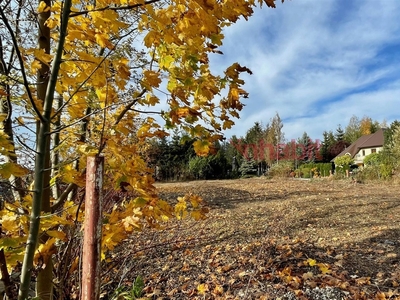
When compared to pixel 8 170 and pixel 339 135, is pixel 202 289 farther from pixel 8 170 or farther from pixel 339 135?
pixel 339 135

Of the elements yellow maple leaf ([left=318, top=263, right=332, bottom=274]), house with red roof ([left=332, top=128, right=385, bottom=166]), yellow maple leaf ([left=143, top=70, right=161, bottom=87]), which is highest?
house with red roof ([left=332, top=128, right=385, bottom=166])

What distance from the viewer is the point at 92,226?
1.22 meters

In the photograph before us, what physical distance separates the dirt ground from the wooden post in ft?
2.57

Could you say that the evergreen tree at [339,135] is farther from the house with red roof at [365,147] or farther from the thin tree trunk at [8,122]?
the thin tree trunk at [8,122]

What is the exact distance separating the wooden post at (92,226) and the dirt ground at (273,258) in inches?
30.9

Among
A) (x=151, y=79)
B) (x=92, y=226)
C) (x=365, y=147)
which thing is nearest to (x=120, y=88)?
(x=151, y=79)

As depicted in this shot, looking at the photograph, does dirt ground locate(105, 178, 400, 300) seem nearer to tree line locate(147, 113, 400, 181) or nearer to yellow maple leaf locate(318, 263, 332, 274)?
yellow maple leaf locate(318, 263, 332, 274)

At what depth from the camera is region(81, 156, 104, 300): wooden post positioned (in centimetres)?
122

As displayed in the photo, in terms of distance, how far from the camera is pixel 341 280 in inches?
110

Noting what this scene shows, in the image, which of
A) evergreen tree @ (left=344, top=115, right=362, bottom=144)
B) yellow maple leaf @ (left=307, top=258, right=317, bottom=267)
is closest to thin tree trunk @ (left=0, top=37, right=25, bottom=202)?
yellow maple leaf @ (left=307, top=258, right=317, bottom=267)

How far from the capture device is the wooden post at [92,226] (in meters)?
1.22

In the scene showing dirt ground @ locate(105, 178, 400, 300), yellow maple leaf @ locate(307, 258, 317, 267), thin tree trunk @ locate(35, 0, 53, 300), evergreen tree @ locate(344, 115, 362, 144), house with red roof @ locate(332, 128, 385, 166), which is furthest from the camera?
evergreen tree @ locate(344, 115, 362, 144)

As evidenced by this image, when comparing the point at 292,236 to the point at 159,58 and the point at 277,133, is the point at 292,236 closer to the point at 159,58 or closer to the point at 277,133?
the point at 159,58

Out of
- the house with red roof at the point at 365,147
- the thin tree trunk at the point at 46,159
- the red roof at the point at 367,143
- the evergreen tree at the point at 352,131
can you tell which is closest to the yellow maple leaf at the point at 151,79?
the thin tree trunk at the point at 46,159
